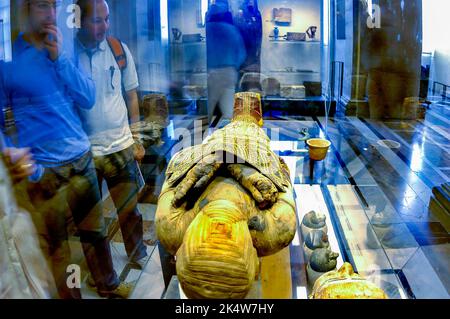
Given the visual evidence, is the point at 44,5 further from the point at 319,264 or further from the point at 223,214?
the point at 319,264

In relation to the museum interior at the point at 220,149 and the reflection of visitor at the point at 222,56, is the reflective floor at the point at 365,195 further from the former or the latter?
the reflection of visitor at the point at 222,56

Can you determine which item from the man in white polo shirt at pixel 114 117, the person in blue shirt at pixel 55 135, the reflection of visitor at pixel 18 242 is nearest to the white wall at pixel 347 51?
the man in white polo shirt at pixel 114 117

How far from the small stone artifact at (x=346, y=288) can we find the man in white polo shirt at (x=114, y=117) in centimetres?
92

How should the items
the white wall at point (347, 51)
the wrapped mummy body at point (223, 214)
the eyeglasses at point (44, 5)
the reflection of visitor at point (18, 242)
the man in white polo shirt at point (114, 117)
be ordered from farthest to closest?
the white wall at point (347, 51) < the man in white polo shirt at point (114, 117) < the eyeglasses at point (44, 5) < the reflection of visitor at point (18, 242) < the wrapped mummy body at point (223, 214)

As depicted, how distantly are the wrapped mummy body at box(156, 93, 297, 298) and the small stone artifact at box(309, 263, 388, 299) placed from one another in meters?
0.18

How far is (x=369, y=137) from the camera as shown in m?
2.50

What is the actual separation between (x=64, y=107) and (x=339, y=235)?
1380 mm

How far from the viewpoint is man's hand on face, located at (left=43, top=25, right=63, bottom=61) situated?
1.46 metres

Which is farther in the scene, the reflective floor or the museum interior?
the reflective floor

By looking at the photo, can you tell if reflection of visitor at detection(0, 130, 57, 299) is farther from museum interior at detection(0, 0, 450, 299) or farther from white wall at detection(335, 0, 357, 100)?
white wall at detection(335, 0, 357, 100)

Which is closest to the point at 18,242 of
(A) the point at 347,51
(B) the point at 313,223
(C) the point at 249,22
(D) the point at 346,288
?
(D) the point at 346,288

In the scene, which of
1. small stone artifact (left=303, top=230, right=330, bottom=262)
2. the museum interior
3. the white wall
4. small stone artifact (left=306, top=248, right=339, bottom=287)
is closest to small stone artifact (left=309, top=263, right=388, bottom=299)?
the museum interior

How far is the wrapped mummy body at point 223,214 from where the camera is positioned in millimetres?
989

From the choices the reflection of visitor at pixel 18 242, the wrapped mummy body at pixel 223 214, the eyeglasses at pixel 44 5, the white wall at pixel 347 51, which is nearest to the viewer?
the wrapped mummy body at pixel 223 214
